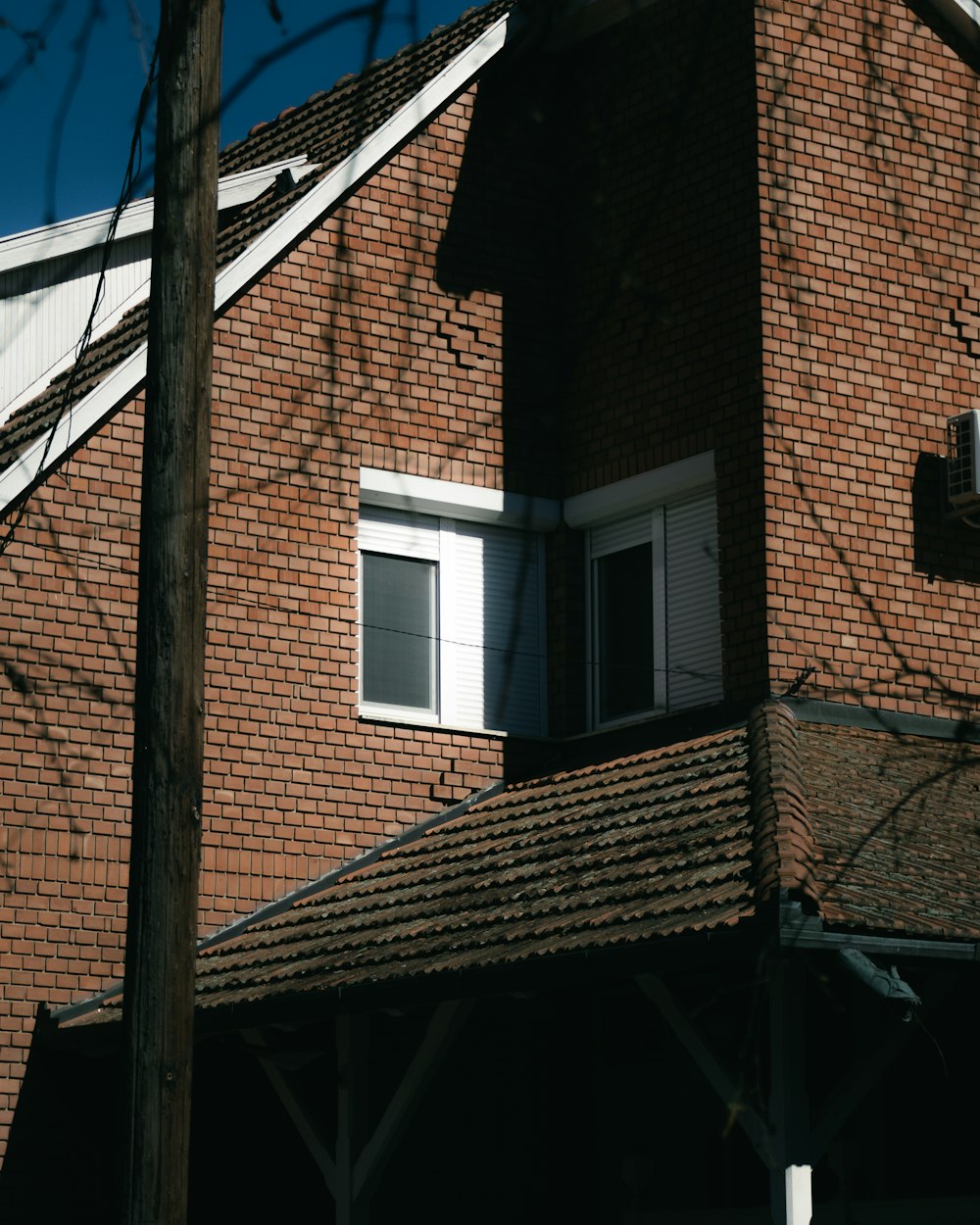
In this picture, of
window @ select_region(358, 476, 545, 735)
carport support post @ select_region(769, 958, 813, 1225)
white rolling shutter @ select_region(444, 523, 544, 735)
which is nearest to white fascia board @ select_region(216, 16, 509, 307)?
window @ select_region(358, 476, 545, 735)

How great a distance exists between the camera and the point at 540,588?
583 inches

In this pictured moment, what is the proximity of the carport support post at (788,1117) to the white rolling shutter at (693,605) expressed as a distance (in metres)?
4.05

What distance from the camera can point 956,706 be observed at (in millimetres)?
13398

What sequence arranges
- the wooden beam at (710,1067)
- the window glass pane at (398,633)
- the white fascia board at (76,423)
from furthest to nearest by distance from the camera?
the window glass pane at (398,633)
the white fascia board at (76,423)
the wooden beam at (710,1067)

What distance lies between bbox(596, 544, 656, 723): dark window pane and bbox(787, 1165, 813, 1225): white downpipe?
5128mm

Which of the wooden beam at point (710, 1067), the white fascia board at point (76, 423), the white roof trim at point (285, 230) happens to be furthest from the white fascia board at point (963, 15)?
the wooden beam at point (710, 1067)

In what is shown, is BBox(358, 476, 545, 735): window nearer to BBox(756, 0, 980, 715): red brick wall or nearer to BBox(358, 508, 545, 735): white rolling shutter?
BBox(358, 508, 545, 735): white rolling shutter

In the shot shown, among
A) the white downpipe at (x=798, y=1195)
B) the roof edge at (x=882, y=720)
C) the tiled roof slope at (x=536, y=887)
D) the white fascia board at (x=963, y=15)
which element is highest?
the white fascia board at (x=963, y=15)

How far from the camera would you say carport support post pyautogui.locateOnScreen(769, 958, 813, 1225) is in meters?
9.16

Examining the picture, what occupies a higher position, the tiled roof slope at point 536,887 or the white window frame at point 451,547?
the white window frame at point 451,547

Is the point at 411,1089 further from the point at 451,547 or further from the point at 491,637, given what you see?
the point at 451,547

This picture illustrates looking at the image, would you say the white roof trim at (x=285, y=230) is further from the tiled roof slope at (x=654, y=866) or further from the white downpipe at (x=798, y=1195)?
the white downpipe at (x=798, y=1195)

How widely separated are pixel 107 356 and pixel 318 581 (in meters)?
2.16

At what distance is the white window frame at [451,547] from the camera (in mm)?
14188
